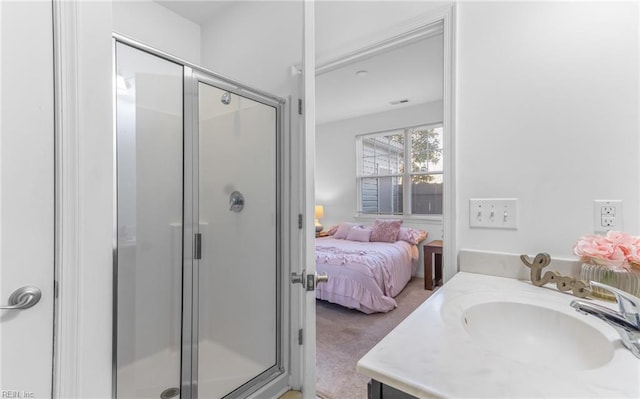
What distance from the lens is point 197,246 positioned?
4.88ft

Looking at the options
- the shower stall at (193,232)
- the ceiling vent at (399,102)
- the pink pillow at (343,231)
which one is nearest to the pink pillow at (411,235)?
the pink pillow at (343,231)

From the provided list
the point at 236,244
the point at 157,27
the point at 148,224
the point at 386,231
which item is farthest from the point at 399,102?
A: the point at 148,224

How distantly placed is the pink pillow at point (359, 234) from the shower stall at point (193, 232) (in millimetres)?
2417

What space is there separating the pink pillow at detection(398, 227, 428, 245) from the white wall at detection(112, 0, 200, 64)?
322 cm

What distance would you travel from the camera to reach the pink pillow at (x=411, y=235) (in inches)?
154

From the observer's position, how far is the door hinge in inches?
58.1

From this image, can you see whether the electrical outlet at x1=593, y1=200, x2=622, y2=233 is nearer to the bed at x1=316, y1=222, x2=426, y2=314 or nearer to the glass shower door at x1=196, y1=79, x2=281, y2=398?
the glass shower door at x1=196, y1=79, x2=281, y2=398

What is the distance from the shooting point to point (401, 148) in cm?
454

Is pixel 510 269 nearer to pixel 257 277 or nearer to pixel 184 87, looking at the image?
pixel 257 277

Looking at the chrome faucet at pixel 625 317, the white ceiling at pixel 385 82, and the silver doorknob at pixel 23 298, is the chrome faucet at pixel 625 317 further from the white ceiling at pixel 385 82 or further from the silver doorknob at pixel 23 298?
the white ceiling at pixel 385 82

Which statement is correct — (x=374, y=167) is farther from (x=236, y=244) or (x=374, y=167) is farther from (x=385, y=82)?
(x=236, y=244)

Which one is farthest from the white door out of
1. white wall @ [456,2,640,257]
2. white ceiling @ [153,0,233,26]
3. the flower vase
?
the flower vase

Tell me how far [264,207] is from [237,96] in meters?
0.70

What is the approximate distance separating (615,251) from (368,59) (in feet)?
4.90
